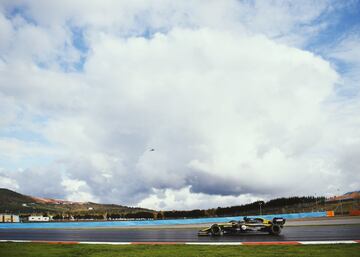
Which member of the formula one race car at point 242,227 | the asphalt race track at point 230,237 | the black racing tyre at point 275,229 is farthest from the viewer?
the formula one race car at point 242,227

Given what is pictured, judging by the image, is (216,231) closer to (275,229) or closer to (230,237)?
(230,237)

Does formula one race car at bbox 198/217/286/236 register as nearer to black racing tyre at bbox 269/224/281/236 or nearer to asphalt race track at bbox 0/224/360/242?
black racing tyre at bbox 269/224/281/236

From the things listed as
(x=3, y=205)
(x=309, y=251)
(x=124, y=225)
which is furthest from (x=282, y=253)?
(x=3, y=205)

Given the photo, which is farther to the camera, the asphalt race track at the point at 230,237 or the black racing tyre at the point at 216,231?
the black racing tyre at the point at 216,231

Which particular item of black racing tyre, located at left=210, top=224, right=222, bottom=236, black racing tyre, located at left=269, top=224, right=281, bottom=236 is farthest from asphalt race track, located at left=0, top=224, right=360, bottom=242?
black racing tyre, located at left=210, top=224, right=222, bottom=236

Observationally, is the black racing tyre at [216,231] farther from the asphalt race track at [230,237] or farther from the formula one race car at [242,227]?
the asphalt race track at [230,237]

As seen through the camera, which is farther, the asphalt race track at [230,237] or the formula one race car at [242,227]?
the formula one race car at [242,227]

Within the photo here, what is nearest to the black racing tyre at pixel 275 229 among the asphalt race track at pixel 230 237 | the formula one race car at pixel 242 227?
the formula one race car at pixel 242 227

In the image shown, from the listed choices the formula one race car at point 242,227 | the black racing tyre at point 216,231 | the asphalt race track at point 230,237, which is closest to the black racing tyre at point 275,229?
the formula one race car at point 242,227

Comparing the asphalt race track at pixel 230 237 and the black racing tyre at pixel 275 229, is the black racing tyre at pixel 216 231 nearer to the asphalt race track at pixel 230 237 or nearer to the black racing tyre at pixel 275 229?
the asphalt race track at pixel 230 237

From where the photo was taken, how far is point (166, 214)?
4774 inches

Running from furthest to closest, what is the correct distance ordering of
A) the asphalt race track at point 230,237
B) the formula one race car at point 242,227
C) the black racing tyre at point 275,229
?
1. the formula one race car at point 242,227
2. the black racing tyre at point 275,229
3. the asphalt race track at point 230,237

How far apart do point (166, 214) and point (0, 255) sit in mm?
110571

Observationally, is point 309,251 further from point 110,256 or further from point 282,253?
point 110,256
